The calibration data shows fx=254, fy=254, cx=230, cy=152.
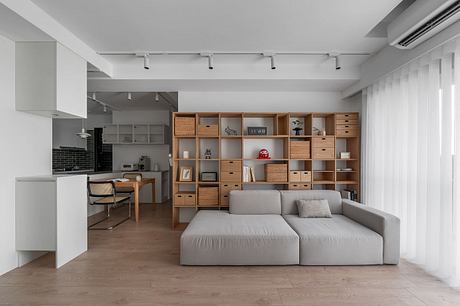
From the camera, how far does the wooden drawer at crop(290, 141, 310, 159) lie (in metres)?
4.40

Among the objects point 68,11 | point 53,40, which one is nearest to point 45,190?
point 53,40

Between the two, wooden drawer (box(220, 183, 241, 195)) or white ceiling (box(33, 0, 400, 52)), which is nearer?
white ceiling (box(33, 0, 400, 52))

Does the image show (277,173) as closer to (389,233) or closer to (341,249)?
(341,249)

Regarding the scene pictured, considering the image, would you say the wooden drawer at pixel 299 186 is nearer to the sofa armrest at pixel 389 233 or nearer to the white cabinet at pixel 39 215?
the sofa armrest at pixel 389 233

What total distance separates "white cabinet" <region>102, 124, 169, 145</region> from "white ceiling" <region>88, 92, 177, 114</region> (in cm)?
52

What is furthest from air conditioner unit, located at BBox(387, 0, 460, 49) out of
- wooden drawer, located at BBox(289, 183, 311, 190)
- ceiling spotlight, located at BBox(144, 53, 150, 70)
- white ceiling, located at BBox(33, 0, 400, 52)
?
ceiling spotlight, located at BBox(144, 53, 150, 70)

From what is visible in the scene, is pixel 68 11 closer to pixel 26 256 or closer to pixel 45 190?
pixel 45 190

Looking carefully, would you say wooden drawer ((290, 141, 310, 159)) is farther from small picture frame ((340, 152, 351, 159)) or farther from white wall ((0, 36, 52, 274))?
white wall ((0, 36, 52, 274))

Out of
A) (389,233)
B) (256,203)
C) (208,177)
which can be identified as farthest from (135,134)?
(389,233)

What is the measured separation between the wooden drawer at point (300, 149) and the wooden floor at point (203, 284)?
1.99 meters

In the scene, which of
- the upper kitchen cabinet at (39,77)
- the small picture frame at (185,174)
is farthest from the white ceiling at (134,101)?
the upper kitchen cabinet at (39,77)

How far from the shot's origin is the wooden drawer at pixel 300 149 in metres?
4.40

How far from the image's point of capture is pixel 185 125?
441 cm

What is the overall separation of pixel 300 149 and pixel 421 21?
7.93ft
